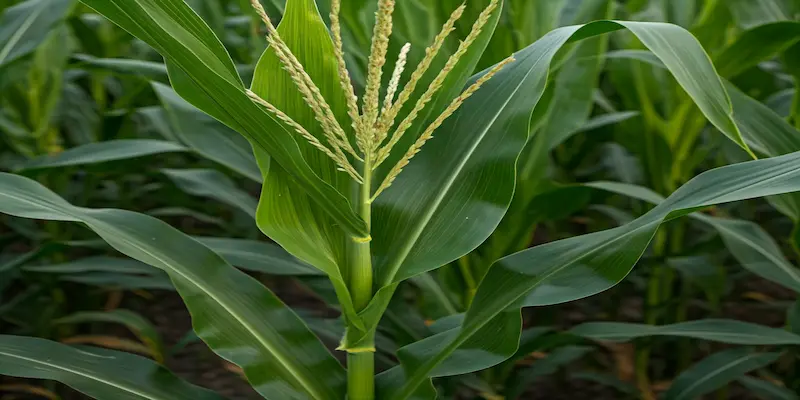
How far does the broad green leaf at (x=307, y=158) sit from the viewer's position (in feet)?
2.04

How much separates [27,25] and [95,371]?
26.4 inches

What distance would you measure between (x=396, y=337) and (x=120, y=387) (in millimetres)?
417

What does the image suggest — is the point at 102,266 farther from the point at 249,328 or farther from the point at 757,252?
the point at 757,252

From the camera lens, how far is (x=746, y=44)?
1043 mm

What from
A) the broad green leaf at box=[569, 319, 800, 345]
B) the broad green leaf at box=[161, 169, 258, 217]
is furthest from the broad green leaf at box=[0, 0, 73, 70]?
the broad green leaf at box=[569, 319, 800, 345]

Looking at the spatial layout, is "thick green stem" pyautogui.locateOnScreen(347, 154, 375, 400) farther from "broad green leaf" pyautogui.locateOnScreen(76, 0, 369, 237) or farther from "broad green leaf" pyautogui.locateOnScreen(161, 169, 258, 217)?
"broad green leaf" pyautogui.locateOnScreen(161, 169, 258, 217)

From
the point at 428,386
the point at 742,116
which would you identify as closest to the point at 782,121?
the point at 742,116

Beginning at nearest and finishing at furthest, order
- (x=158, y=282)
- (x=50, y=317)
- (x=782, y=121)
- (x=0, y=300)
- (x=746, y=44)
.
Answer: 1. (x=782, y=121)
2. (x=746, y=44)
3. (x=158, y=282)
4. (x=50, y=317)
5. (x=0, y=300)

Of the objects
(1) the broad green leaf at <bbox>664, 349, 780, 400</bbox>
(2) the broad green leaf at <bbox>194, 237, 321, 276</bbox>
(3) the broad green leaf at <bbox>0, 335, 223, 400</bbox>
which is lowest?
(1) the broad green leaf at <bbox>664, 349, 780, 400</bbox>

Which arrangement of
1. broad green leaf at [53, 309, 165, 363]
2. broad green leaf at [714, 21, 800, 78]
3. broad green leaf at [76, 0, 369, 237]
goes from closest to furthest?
broad green leaf at [76, 0, 369, 237] < broad green leaf at [714, 21, 800, 78] < broad green leaf at [53, 309, 165, 363]

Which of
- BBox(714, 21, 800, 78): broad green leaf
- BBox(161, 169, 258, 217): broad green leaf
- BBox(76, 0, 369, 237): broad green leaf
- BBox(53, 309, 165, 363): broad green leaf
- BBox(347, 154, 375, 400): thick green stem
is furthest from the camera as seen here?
BBox(53, 309, 165, 363): broad green leaf

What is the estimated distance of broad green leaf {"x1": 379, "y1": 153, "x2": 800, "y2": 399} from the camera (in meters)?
0.65

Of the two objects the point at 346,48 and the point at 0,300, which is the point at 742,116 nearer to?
the point at 346,48

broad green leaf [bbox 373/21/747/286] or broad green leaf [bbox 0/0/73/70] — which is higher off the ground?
broad green leaf [bbox 0/0/73/70]
